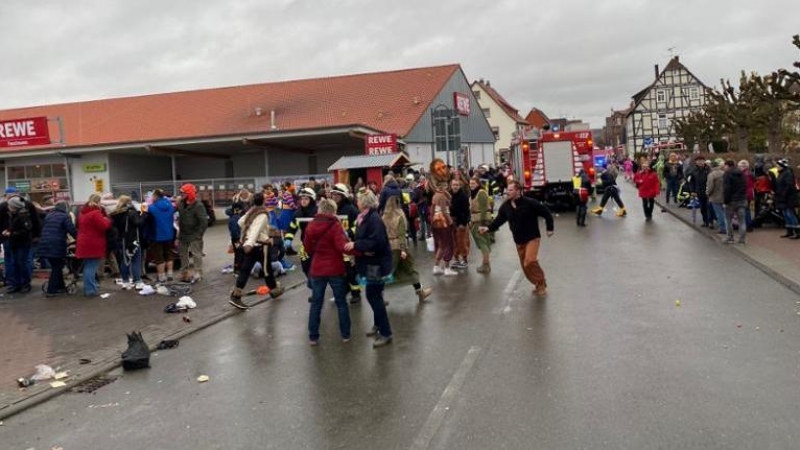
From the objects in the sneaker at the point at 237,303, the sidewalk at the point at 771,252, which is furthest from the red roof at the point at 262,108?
the sneaker at the point at 237,303

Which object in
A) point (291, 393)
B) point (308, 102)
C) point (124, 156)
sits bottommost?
point (291, 393)

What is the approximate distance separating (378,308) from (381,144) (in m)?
18.5

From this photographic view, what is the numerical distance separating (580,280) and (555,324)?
2.88 meters

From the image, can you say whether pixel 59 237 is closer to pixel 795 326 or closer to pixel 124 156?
pixel 795 326

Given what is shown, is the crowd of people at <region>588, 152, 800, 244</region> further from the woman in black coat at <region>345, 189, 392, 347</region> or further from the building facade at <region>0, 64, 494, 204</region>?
the building facade at <region>0, 64, 494, 204</region>

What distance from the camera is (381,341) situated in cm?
730

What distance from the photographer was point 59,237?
11281 millimetres

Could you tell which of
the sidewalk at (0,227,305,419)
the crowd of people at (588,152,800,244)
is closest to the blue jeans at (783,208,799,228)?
the crowd of people at (588,152,800,244)

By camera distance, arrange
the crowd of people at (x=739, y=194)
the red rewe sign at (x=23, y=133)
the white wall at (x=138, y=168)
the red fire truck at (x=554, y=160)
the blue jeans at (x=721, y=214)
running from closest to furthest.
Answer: the crowd of people at (x=739, y=194), the blue jeans at (x=721, y=214), the red fire truck at (x=554, y=160), the red rewe sign at (x=23, y=133), the white wall at (x=138, y=168)

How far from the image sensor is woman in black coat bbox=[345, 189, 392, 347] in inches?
291

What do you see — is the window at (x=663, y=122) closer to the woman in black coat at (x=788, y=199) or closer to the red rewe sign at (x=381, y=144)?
the red rewe sign at (x=381, y=144)

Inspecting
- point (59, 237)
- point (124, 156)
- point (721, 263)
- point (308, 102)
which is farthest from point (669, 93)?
point (59, 237)

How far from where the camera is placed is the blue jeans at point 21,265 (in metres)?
12.0

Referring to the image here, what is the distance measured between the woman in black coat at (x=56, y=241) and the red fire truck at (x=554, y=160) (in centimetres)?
1503
